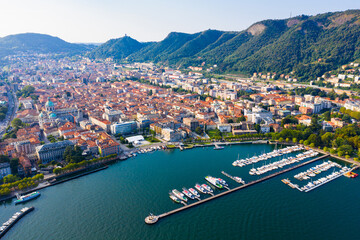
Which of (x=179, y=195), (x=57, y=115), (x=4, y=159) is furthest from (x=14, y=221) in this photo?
(x=57, y=115)

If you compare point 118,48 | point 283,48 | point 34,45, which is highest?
point 34,45

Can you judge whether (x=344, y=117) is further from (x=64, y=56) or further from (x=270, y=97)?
(x=64, y=56)

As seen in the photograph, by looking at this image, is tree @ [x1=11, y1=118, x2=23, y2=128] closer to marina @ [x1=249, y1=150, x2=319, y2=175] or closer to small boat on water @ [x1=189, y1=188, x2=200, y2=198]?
small boat on water @ [x1=189, y1=188, x2=200, y2=198]

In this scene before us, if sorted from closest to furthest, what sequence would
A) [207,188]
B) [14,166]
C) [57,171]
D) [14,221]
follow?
[14,221] < [207,188] < [57,171] < [14,166]

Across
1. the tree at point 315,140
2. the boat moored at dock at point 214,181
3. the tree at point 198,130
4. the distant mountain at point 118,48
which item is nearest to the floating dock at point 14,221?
the boat moored at dock at point 214,181

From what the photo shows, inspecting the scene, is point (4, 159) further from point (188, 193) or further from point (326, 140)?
point (326, 140)

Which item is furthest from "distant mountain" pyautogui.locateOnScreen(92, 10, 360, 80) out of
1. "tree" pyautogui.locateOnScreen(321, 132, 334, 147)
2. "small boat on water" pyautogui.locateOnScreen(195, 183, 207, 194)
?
"small boat on water" pyautogui.locateOnScreen(195, 183, 207, 194)

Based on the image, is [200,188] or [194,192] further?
[200,188]
